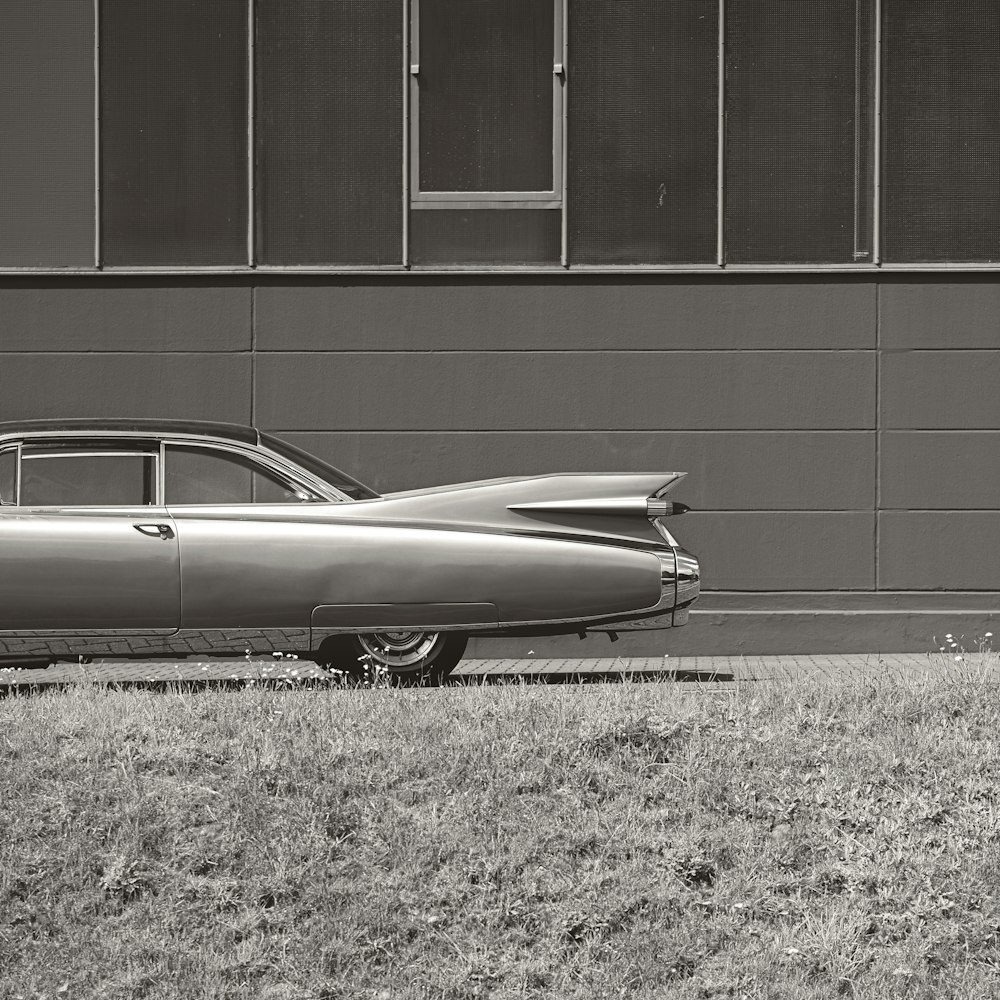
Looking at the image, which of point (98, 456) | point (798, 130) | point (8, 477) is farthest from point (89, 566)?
point (798, 130)

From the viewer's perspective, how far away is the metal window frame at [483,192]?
1181 centimetres

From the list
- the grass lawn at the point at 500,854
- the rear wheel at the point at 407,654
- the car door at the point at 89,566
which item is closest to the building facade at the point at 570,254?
the rear wheel at the point at 407,654

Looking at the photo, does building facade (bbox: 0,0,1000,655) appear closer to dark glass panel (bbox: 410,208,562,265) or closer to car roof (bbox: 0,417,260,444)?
dark glass panel (bbox: 410,208,562,265)

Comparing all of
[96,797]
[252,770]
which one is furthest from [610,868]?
[96,797]

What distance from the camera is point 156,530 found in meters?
8.20

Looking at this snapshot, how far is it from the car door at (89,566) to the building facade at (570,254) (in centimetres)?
360

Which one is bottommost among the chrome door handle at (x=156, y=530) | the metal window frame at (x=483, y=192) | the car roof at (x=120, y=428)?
the chrome door handle at (x=156, y=530)

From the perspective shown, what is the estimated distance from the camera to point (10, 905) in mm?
5008

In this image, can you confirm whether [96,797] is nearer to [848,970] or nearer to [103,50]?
[848,970]

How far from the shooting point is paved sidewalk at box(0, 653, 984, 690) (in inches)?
359

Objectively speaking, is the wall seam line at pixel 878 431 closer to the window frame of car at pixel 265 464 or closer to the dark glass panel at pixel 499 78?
the dark glass panel at pixel 499 78

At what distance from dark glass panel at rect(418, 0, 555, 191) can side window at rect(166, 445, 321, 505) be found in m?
4.21

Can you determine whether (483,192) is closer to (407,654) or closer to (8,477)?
(407,654)

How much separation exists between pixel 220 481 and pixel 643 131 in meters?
5.08
